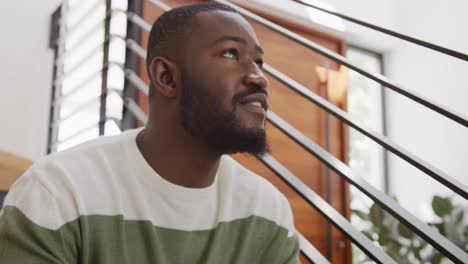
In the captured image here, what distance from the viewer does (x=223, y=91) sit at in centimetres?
101

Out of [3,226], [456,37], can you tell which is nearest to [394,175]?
[456,37]

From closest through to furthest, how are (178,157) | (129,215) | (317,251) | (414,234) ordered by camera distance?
1. (129,215)
2. (178,157)
3. (317,251)
4. (414,234)

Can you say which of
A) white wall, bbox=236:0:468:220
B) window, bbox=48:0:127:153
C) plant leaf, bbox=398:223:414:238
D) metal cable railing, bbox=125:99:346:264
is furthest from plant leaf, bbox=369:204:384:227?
metal cable railing, bbox=125:99:346:264

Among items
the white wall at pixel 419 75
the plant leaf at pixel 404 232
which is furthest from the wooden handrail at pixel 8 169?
the white wall at pixel 419 75

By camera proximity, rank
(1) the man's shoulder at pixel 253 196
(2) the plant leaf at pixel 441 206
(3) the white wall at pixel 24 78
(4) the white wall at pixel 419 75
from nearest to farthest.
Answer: (1) the man's shoulder at pixel 253 196 → (3) the white wall at pixel 24 78 → (2) the plant leaf at pixel 441 206 → (4) the white wall at pixel 419 75

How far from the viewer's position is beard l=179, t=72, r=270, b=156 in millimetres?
1009

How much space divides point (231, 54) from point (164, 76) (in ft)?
0.48

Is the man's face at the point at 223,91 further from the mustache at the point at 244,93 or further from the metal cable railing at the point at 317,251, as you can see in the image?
the metal cable railing at the point at 317,251

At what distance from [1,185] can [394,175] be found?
281 centimetres

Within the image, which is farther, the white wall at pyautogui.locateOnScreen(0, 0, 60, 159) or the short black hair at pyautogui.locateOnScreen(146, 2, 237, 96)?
the white wall at pyautogui.locateOnScreen(0, 0, 60, 159)

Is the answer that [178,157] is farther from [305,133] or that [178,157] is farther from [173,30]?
[305,133]

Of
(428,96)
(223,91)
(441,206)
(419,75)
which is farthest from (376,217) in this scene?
(223,91)

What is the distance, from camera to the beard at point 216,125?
1009mm

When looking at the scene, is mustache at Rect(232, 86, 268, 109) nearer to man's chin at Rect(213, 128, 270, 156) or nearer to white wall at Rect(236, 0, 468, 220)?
man's chin at Rect(213, 128, 270, 156)
